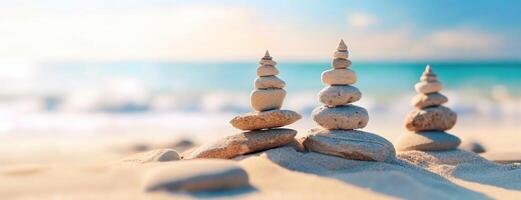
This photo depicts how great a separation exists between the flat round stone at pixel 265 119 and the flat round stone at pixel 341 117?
377 mm

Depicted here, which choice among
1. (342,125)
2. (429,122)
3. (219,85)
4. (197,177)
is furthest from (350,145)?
(219,85)

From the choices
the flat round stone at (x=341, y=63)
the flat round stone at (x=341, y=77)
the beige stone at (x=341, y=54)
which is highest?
the beige stone at (x=341, y=54)

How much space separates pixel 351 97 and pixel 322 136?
0.66 metres

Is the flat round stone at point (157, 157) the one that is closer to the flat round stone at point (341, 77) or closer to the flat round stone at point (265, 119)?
the flat round stone at point (265, 119)

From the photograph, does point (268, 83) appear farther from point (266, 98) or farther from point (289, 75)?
point (289, 75)

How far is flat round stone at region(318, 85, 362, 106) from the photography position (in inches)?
315

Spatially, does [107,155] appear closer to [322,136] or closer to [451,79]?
[322,136]

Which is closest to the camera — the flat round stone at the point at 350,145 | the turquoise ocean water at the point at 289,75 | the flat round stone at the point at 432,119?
the flat round stone at the point at 350,145

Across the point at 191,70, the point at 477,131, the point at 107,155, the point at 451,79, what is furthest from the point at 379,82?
the point at 107,155

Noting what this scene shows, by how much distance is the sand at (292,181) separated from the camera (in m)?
5.72

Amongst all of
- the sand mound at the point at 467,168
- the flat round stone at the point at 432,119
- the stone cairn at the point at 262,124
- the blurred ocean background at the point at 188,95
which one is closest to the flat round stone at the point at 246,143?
the stone cairn at the point at 262,124

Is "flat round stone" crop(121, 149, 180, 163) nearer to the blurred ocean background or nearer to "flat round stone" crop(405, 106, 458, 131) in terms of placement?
"flat round stone" crop(405, 106, 458, 131)

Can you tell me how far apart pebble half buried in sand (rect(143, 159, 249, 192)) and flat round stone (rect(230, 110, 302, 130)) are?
5.94 ft

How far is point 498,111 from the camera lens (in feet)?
77.0
